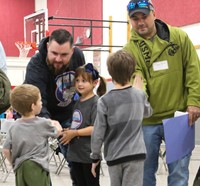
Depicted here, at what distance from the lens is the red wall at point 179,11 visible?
8172mm

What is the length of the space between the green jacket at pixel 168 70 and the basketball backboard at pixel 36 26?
9278mm

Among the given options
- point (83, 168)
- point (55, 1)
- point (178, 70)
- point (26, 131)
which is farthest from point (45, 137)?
point (55, 1)

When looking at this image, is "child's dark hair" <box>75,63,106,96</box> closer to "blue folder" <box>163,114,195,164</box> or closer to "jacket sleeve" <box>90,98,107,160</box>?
"jacket sleeve" <box>90,98,107,160</box>

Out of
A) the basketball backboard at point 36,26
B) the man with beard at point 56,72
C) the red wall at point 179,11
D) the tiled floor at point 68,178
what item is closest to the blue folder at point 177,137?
the man with beard at point 56,72

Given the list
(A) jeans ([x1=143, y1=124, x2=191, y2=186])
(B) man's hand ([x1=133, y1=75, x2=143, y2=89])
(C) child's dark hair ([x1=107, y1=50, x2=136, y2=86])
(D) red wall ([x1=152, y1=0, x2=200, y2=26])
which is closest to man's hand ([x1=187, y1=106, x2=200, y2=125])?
(A) jeans ([x1=143, y1=124, x2=191, y2=186])

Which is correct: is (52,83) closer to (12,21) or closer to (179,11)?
(179,11)

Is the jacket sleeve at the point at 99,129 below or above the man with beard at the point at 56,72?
below

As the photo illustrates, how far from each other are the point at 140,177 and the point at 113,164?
0.18m

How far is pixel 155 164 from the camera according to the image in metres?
2.75

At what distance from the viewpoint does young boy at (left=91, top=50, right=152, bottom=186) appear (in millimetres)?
2385

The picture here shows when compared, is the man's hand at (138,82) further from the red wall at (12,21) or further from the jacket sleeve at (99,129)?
the red wall at (12,21)

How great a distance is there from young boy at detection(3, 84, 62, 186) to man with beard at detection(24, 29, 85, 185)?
0.16m

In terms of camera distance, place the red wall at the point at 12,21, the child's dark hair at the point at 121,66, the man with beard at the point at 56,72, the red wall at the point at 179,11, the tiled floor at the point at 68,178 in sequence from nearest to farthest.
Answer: the child's dark hair at the point at 121,66, the man with beard at the point at 56,72, the tiled floor at the point at 68,178, the red wall at the point at 179,11, the red wall at the point at 12,21

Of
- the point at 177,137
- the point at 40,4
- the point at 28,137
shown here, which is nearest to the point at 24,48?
the point at 40,4
